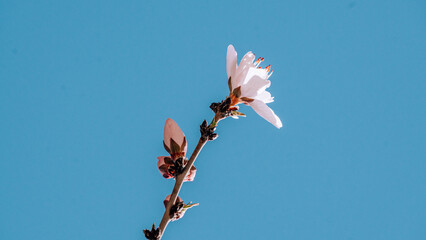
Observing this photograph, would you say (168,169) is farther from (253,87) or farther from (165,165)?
(253,87)

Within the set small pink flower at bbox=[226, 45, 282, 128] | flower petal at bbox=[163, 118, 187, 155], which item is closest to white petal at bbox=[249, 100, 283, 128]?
small pink flower at bbox=[226, 45, 282, 128]

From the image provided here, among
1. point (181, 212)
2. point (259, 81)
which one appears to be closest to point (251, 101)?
point (259, 81)

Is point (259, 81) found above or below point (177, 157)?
above

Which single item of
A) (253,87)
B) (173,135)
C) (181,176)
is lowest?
(181,176)

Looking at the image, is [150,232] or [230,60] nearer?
[150,232]

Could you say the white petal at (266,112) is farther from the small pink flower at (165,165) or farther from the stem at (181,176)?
the small pink flower at (165,165)

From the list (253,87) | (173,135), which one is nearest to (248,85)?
(253,87)

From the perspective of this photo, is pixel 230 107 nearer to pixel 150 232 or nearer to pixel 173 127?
pixel 173 127
